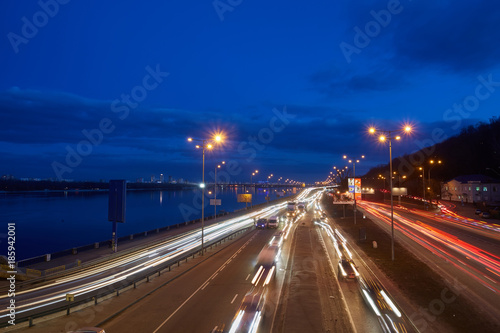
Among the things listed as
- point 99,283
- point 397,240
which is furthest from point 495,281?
point 99,283

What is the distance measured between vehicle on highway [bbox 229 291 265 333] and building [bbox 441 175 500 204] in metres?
83.9

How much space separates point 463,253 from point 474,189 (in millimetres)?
68819

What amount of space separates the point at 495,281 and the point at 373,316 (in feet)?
34.4

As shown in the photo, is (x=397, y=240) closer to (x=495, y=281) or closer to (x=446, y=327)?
(x=495, y=281)

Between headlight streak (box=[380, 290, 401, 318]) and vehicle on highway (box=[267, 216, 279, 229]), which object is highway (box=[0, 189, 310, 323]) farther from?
vehicle on highway (box=[267, 216, 279, 229])

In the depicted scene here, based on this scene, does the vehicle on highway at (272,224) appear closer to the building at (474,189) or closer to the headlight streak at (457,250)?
the headlight streak at (457,250)

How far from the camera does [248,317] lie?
12.8m

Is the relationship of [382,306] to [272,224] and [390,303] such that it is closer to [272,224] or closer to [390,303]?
[390,303]

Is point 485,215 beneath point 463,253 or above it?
above

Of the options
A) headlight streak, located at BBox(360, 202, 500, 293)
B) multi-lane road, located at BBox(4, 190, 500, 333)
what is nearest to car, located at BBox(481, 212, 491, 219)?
headlight streak, located at BBox(360, 202, 500, 293)

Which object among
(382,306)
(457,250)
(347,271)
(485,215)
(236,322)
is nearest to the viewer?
(236,322)

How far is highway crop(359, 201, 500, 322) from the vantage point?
59.5 feet

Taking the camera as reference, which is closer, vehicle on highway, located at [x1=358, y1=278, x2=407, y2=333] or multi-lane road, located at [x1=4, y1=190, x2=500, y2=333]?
vehicle on highway, located at [x1=358, y1=278, x2=407, y2=333]

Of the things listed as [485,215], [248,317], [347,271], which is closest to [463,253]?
[347,271]
